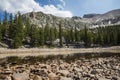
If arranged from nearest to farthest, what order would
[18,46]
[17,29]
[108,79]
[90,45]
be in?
[108,79] → [18,46] → [17,29] → [90,45]

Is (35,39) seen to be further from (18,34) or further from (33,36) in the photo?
(18,34)

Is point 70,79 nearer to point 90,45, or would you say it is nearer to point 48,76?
point 48,76

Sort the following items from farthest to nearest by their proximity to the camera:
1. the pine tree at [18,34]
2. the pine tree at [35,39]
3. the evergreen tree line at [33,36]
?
the pine tree at [35,39] < the evergreen tree line at [33,36] < the pine tree at [18,34]

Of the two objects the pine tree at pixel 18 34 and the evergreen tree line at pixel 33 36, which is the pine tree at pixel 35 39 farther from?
the pine tree at pixel 18 34

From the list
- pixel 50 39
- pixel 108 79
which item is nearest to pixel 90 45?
pixel 50 39

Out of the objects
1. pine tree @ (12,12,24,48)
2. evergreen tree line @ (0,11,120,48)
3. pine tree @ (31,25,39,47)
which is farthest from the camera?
pine tree @ (31,25,39,47)

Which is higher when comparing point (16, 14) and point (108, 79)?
point (16, 14)

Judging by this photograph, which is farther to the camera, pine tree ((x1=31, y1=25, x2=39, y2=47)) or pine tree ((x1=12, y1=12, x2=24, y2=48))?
pine tree ((x1=31, y1=25, x2=39, y2=47))

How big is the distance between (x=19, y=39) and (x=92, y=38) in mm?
63522

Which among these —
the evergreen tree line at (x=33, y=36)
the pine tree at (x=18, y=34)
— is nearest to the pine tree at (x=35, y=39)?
the evergreen tree line at (x=33, y=36)

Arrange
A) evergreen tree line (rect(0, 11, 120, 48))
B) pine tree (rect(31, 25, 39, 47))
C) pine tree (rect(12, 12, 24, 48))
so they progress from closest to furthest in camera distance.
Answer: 1. pine tree (rect(12, 12, 24, 48))
2. evergreen tree line (rect(0, 11, 120, 48))
3. pine tree (rect(31, 25, 39, 47))

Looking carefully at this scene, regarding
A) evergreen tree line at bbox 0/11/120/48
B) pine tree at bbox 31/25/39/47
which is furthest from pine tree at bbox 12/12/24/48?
pine tree at bbox 31/25/39/47

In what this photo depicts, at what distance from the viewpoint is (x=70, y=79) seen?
15305 millimetres

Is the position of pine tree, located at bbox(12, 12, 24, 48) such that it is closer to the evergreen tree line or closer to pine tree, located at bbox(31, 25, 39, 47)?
the evergreen tree line
